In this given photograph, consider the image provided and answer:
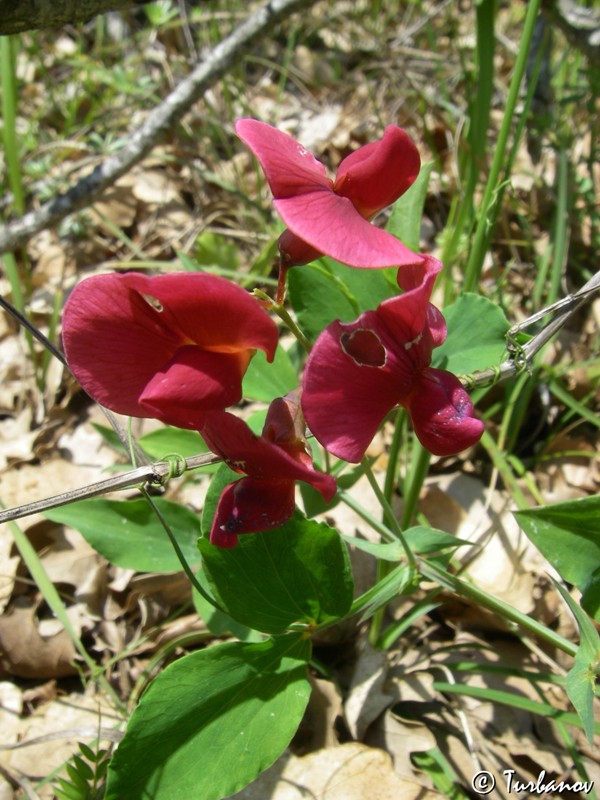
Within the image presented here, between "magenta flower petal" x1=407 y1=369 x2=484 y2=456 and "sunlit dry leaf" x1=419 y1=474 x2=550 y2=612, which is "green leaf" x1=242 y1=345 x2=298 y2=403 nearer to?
"magenta flower petal" x1=407 y1=369 x2=484 y2=456

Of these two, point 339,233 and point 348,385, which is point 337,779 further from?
point 339,233

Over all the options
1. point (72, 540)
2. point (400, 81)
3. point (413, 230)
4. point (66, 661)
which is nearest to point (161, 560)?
point (66, 661)

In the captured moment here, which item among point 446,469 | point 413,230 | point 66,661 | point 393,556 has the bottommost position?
point 66,661

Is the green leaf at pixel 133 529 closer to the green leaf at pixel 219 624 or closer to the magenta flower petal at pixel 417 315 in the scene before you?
the green leaf at pixel 219 624

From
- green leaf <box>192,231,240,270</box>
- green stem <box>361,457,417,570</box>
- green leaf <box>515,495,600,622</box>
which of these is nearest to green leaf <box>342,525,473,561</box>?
green stem <box>361,457,417,570</box>

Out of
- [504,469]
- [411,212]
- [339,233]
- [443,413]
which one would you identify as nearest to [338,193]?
[339,233]

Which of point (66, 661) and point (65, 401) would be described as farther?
point (65, 401)

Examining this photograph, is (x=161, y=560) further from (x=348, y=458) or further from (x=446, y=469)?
(x=446, y=469)
